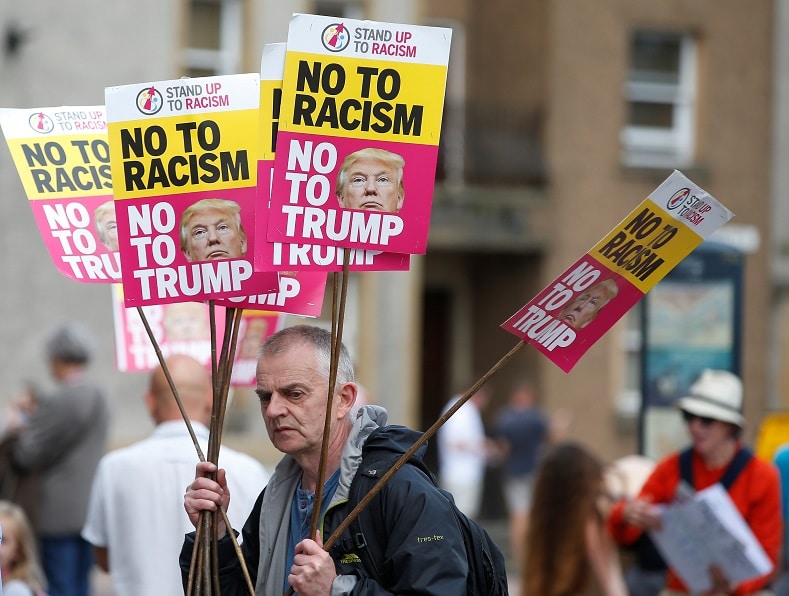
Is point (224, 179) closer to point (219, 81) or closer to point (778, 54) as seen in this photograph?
point (219, 81)

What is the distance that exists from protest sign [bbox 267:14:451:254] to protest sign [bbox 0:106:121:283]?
0.91 m

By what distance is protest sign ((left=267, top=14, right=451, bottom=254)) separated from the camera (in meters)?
3.77

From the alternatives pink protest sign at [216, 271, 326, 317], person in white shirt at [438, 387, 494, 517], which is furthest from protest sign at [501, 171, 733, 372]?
person in white shirt at [438, 387, 494, 517]

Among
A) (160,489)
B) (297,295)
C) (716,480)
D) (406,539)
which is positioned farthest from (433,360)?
(406,539)

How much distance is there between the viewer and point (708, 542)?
21.2 feet

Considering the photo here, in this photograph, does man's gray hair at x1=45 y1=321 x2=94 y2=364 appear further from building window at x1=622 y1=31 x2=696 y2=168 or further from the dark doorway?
building window at x1=622 y1=31 x2=696 y2=168

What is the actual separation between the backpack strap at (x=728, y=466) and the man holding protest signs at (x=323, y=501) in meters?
2.98

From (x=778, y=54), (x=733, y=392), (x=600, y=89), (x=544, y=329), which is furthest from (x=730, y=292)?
(x=778, y=54)

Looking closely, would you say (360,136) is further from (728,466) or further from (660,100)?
(660,100)

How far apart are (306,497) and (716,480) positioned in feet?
10.4

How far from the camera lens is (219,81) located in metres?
4.00

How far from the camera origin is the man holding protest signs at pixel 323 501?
3574 mm

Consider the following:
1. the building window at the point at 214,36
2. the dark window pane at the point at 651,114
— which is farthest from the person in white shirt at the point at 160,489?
the dark window pane at the point at 651,114

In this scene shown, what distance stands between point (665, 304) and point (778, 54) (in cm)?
1321
